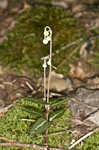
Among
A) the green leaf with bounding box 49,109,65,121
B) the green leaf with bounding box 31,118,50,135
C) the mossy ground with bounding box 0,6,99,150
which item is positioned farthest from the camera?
the mossy ground with bounding box 0,6,99,150

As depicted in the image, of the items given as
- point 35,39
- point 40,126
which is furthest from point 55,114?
point 35,39

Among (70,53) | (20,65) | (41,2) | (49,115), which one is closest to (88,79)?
(70,53)

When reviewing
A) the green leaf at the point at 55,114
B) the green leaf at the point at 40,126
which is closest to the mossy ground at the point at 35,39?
the green leaf at the point at 55,114

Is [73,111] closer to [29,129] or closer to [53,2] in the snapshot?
[29,129]

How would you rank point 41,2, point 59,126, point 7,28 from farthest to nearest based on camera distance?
point 41,2 → point 7,28 → point 59,126

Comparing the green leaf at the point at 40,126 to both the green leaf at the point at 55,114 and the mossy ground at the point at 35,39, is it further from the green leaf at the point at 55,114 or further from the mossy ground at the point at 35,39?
the mossy ground at the point at 35,39

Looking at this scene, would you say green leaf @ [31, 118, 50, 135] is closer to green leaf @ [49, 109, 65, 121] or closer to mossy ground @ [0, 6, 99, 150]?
green leaf @ [49, 109, 65, 121]

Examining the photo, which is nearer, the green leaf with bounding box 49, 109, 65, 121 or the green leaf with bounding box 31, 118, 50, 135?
the green leaf with bounding box 31, 118, 50, 135

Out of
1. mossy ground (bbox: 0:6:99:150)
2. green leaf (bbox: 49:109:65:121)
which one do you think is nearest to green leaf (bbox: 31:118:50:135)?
green leaf (bbox: 49:109:65:121)

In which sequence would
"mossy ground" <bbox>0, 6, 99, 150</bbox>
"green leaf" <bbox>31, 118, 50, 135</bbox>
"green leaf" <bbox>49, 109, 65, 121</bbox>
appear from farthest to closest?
"mossy ground" <bbox>0, 6, 99, 150</bbox> < "green leaf" <bbox>49, 109, 65, 121</bbox> < "green leaf" <bbox>31, 118, 50, 135</bbox>
